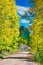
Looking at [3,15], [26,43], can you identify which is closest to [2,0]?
[3,15]

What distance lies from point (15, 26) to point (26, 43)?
207 feet

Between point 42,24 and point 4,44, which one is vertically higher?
point 42,24

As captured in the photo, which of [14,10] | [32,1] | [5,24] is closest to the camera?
[32,1]

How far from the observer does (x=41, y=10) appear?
66.8 ft

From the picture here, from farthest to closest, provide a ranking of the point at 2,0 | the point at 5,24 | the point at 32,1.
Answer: the point at 5,24 < the point at 2,0 < the point at 32,1

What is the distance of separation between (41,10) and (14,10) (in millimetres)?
29419

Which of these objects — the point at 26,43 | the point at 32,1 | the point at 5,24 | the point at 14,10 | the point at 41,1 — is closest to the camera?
the point at 41,1

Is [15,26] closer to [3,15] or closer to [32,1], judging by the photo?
[3,15]

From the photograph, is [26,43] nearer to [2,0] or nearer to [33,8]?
[2,0]

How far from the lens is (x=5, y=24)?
41781mm

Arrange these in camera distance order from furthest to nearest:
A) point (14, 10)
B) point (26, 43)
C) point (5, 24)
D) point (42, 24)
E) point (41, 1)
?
1. point (26, 43)
2. point (14, 10)
3. point (5, 24)
4. point (42, 24)
5. point (41, 1)

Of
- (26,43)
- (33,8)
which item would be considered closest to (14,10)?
(33,8)

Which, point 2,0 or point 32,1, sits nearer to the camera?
point 32,1

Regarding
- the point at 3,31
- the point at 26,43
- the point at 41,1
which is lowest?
the point at 26,43
